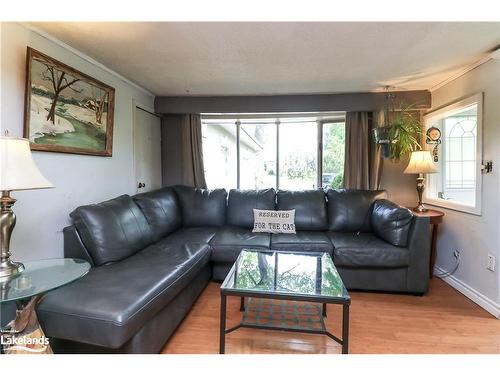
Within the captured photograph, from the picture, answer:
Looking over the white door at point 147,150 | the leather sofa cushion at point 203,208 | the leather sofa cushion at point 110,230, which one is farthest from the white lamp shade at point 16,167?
A: the leather sofa cushion at point 203,208

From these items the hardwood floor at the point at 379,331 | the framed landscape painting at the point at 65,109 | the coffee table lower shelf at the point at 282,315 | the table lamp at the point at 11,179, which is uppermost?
the framed landscape painting at the point at 65,109

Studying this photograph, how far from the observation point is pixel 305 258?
214 centimetres

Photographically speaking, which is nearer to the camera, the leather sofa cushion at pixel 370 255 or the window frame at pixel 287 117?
the leather sofa cushion at pixel 370 255

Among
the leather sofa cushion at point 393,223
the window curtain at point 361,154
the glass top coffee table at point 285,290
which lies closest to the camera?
the glass top coffee table at point 285,290

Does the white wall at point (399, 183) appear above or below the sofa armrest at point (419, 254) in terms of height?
above

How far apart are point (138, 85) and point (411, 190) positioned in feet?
12.1

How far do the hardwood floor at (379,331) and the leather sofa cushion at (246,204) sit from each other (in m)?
1.00

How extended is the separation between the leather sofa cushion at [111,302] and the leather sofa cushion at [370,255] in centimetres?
143

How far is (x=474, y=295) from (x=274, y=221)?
1904 millimetres

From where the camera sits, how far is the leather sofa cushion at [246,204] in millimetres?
3122

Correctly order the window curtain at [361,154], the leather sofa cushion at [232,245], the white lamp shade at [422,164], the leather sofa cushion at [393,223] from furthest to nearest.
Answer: the window curtain at [361,154]
the white lamp shade at [422,164]
the leather sofa cushion at [232,245]
the leather sofa cushion at [393,223]

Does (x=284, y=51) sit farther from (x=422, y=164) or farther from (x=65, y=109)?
Answer: (x=422, y=164)

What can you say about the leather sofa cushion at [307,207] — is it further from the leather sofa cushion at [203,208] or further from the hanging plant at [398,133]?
the hanging plant at [398,133]
